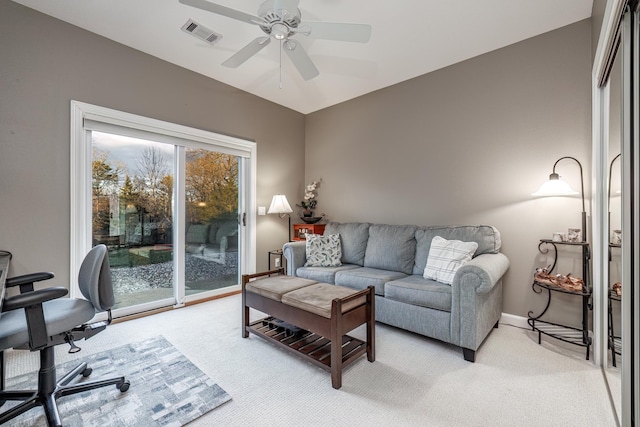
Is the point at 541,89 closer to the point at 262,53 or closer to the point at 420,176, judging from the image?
the point at 420,176

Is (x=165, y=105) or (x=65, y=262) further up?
(x=165, y=105)

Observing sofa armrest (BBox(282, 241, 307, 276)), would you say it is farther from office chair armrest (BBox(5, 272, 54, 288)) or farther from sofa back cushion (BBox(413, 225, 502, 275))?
office chair armrest (BBox(5, 272, 54, 288))

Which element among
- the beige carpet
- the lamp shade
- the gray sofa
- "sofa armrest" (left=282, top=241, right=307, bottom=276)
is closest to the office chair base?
the beige carpet

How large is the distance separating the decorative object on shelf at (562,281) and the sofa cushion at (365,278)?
1.13 metres

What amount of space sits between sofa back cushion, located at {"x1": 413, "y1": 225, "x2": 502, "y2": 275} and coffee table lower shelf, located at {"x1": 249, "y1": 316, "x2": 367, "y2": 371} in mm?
1172

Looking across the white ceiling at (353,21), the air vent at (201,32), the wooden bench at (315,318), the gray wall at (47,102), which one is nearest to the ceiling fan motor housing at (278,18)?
the white ceiling at (353,21)

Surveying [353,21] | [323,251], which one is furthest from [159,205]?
[353,21]

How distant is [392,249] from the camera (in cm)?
312

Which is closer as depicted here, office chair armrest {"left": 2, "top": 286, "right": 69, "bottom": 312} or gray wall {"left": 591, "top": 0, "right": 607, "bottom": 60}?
office chair armrest {"left": 2, "top": 286, "right": 69, "bottom": 312}

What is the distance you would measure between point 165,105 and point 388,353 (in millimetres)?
3336

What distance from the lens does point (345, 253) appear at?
352cm

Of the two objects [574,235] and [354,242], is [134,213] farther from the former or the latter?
[574,235]

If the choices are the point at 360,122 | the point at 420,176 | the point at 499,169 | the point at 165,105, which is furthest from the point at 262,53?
the point at 499,169

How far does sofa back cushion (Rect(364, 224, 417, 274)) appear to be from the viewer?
304 cm
